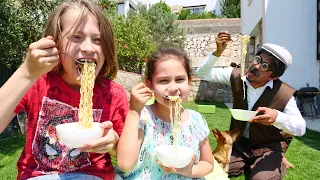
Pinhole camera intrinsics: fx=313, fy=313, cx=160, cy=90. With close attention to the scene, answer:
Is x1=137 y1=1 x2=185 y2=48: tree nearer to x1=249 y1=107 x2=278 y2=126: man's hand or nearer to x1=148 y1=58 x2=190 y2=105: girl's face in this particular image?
x1=249 y1=107 x2=278 y2=126: man's hand

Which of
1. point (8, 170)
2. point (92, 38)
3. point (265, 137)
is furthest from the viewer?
point (8, 170)

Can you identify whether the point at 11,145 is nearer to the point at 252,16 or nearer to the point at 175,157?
the point at 175,157

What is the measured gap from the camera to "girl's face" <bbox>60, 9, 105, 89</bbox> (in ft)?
5.57

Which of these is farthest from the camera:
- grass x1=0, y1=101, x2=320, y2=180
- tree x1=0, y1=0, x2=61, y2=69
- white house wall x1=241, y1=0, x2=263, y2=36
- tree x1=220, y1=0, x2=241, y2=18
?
tree x1=220, y1=0, x2=241, y2=18

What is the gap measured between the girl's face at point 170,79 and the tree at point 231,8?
24.5 m

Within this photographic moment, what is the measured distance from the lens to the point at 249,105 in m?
3.48

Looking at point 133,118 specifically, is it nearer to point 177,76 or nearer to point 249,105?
point 177,76

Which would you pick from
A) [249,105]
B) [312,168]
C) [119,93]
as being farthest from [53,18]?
[312,168]

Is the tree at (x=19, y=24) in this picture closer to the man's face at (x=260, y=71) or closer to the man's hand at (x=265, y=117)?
the man's face at (x=260, y=71)

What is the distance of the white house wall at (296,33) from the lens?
341 inches

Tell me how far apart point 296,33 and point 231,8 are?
17655 mm

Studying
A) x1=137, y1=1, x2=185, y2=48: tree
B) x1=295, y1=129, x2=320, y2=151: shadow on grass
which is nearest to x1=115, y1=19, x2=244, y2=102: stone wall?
x1=137, y1=1, x2=185, y2=48: tree

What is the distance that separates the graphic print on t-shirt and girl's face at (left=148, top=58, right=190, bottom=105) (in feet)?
1.84

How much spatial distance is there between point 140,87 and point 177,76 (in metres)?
0.35
